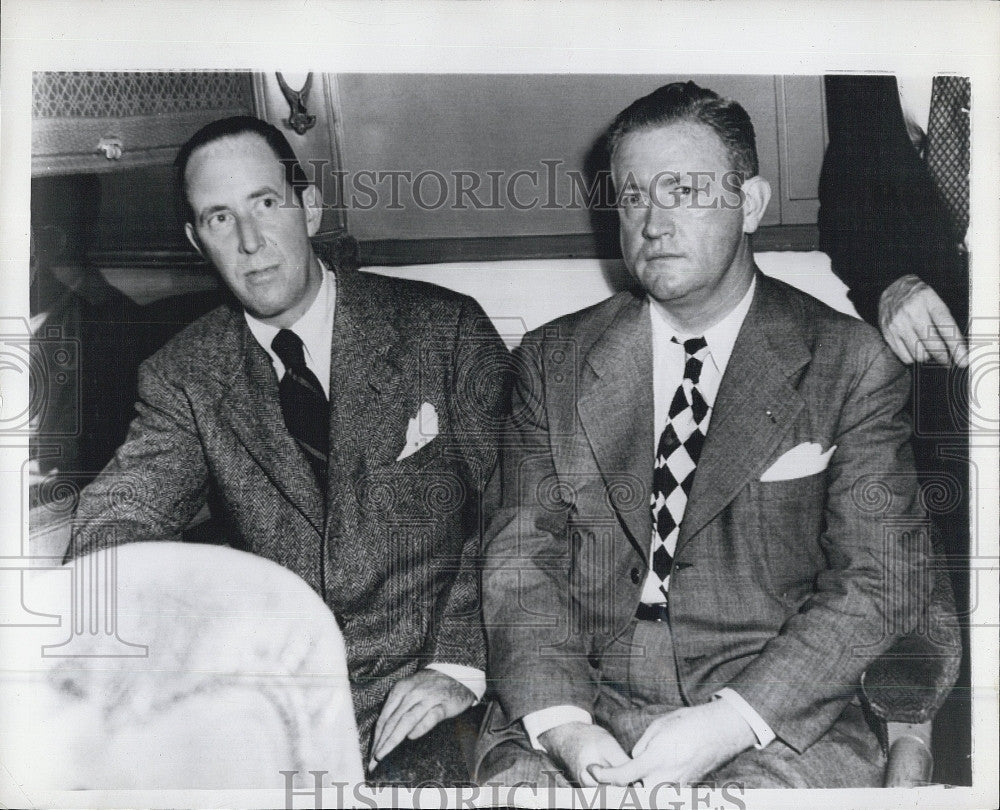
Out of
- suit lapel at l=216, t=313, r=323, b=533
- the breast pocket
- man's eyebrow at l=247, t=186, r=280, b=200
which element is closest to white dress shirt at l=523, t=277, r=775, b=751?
the breast pocket

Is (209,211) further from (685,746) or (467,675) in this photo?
(685,746)

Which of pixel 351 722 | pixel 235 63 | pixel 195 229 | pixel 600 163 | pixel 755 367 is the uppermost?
pixel 235 63

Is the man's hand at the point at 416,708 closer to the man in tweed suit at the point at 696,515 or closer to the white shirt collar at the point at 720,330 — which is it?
the man in tweed suit at the point at 696,515

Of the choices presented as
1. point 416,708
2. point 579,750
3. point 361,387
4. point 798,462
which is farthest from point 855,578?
point 361,387

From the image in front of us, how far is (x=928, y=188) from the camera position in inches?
102

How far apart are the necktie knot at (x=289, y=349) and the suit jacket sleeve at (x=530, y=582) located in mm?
577

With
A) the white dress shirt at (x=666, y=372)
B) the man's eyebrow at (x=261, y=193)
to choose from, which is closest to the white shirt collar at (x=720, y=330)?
the white dress shirt at (x=666, y=372)

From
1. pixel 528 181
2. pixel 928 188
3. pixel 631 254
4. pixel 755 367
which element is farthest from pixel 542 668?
pixel 928 188

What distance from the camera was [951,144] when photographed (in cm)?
262

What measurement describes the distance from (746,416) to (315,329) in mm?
1130

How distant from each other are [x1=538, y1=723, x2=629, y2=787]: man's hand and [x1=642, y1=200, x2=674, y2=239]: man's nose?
1248mm

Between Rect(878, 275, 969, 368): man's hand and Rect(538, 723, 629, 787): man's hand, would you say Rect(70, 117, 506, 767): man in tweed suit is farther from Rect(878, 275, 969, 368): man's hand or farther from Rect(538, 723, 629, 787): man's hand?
Rect(878, 275, 969, 368): man's hand

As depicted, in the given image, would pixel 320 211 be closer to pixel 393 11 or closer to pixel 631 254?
pixel 393 11

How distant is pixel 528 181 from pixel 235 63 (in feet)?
2.74
